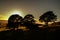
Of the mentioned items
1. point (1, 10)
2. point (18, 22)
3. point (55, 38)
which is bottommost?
point (55, 38)

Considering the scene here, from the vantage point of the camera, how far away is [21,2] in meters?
6.11

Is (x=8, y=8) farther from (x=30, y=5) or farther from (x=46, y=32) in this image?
(x=46, y=32)

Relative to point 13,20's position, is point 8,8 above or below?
above

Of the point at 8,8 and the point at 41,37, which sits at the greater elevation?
the point at 8,8

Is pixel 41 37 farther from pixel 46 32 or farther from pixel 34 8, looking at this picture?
pixel 34 8

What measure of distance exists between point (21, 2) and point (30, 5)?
21.1 inches

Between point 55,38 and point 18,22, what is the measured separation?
3.11 ft

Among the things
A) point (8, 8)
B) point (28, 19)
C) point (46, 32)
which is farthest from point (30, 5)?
point (46, 32)

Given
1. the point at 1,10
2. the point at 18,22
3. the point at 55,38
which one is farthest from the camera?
the point at 1,10

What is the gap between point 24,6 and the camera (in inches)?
244

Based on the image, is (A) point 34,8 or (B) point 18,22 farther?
(A) point 34,8

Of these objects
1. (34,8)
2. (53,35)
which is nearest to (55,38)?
(53,35)

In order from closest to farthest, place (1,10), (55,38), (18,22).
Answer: (55,38)
(18,22)
(1,10)

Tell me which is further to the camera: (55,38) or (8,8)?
(8,8)
